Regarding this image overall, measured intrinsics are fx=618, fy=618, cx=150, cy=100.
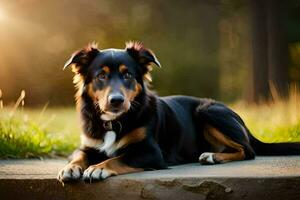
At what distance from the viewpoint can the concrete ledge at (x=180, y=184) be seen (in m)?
4.49

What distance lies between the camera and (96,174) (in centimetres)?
473

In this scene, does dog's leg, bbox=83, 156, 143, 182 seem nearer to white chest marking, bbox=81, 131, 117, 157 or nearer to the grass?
white chest marking, bbox=81, 131, 117, 157

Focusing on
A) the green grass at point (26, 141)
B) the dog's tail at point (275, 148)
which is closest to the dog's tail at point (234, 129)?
the dog's tail at point (275, 148)

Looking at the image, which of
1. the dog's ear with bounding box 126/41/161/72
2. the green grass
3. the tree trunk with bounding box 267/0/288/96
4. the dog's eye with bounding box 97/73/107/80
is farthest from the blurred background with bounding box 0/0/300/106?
the dog's eye with bounding box 97/73/107/80

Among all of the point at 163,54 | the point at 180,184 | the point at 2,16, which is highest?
the point at 2,16

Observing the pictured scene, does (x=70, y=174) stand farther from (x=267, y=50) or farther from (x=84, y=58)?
(x=267, y=50)

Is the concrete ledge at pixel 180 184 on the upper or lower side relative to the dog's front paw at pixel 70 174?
lower

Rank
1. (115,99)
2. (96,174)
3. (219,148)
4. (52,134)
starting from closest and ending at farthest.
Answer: (96,174), (115,99), (219,148), (52,134)

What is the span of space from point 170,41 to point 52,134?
1387cm

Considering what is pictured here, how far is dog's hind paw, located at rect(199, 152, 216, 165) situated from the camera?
5.54 metres

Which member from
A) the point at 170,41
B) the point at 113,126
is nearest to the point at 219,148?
the point at 113,126

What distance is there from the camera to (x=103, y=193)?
4.74 meters

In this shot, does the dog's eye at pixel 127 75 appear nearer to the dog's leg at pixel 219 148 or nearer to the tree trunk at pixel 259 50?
the dog's leg at pixel 219 148

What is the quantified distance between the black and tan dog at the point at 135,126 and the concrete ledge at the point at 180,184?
13 cm
